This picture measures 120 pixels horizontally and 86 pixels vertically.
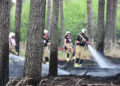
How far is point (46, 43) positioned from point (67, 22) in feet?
74.6

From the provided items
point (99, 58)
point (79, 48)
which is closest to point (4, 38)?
point (79, 48)

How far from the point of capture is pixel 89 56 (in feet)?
66.4

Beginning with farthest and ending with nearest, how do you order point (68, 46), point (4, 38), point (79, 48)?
point (68, 46) < point (79, 48) < point (4, 38)

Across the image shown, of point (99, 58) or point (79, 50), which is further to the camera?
point (99, 58)

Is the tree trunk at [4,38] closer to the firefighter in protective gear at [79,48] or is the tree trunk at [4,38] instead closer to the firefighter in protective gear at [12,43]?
the firefighter in protective gear at [79,48]

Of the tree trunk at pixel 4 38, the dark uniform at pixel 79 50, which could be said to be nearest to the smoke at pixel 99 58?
the dark uniform at pixel 79 50

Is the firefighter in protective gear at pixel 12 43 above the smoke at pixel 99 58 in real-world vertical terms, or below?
above

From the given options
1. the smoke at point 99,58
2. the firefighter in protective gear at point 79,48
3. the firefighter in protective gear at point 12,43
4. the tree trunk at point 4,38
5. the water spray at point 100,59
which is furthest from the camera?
the firefighter in protective gear at point 12,43

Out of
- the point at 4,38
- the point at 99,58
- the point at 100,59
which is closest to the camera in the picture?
the point at 4,38

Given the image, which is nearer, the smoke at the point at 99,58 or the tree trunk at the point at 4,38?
the tree trunk at the point at 4,38

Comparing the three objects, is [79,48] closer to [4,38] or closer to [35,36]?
[4,38]

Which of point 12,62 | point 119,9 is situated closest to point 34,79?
point 12,62

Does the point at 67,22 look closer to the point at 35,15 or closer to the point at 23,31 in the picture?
the point at 23,31

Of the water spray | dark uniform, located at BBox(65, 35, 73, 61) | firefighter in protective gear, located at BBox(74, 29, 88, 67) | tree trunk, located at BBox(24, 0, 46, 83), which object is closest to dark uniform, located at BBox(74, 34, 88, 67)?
firefighter in protective gear, located at BBox(74, 29, 88, 67)
